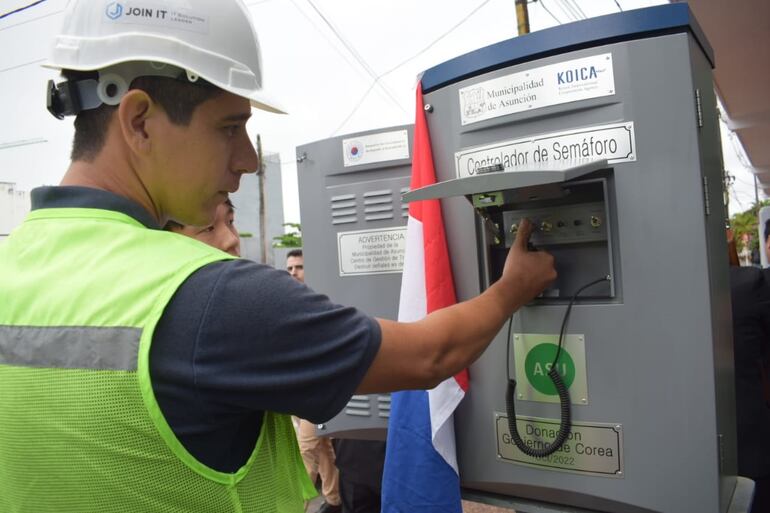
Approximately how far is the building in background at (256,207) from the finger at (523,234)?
101 feet

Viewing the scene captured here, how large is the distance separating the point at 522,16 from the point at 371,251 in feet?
21.7

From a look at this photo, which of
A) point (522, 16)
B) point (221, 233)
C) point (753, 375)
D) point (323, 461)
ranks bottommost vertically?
point (323, 461)

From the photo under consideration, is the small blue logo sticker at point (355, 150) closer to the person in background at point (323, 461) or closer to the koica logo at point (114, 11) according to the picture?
the koica logo at point (114, 11)

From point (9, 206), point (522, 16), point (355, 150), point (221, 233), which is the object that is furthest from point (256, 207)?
point (355, 150)

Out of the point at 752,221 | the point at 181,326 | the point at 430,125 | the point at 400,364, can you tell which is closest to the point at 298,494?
the point at 400,364

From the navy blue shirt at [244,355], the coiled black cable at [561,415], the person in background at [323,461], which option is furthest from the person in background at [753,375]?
the person in background at [323,461]

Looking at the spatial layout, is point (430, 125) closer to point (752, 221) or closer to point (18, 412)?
point (18, 412)

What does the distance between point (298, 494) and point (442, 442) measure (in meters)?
0.67

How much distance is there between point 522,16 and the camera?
7773mm

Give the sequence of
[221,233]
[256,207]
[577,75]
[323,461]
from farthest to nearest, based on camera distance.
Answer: [256,207]
[323,461]
[221,233]
[577,75]

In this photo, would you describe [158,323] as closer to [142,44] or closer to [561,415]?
[142,44]

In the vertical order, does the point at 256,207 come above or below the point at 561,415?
above

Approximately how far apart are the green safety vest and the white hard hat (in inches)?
11.6

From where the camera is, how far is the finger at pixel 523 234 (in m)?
1.59
